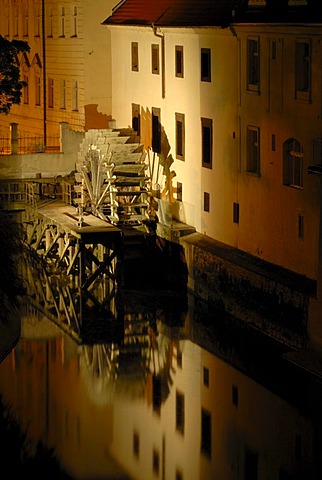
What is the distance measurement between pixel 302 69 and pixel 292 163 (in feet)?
6.44

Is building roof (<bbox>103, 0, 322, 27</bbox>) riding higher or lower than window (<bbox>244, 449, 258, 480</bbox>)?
higher

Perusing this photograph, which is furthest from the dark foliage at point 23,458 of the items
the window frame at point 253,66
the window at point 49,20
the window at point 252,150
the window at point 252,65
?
the window at point 49,20

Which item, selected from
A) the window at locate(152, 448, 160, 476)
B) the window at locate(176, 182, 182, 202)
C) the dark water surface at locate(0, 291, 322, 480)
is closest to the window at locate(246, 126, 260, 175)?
the dark water surface at locate(0, 291, 322, 480)

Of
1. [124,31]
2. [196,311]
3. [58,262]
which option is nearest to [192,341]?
[196,311]

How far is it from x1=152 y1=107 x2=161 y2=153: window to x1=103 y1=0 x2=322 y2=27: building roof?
2.23 metres

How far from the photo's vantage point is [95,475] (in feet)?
79.8

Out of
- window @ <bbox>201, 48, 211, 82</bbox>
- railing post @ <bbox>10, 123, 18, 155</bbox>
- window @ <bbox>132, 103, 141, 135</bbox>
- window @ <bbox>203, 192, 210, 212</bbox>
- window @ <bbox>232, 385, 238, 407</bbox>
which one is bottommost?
window @ <bbox>232, 385, 238, 407</bbox>

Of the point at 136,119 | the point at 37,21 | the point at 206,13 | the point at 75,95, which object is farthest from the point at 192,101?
the point at 37,21

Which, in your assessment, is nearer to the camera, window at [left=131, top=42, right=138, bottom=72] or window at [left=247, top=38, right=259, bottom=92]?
window at [left=247, top=38, right=259, bottom=92]

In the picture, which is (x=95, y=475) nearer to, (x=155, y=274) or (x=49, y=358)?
(x=49, y=358)

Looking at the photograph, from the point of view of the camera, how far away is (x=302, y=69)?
105 ft

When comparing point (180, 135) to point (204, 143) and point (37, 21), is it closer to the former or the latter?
point (204, 143)

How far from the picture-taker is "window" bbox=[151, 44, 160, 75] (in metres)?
40.6

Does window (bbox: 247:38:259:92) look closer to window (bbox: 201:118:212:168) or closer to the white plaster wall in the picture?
the white plaster wall
